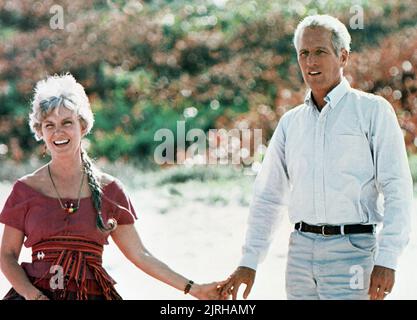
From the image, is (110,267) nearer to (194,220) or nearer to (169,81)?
(194,220)

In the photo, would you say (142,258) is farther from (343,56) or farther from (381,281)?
(343,56)

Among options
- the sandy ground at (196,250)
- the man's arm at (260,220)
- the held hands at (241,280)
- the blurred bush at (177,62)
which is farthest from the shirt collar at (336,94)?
the blurred bush at (177,62)

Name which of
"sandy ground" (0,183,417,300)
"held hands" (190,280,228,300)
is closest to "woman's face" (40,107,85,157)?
"held hands" (190,280,228,300)

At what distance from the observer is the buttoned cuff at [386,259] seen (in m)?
2.68

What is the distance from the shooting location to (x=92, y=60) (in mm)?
7918

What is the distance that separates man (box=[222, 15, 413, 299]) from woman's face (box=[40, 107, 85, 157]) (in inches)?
25.7

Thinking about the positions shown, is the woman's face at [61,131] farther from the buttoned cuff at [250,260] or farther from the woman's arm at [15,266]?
the buttoned cuff at [250,260]

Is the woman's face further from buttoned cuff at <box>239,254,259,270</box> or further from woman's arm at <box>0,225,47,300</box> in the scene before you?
buttoned cuff at <box>239,254,259,270</box>

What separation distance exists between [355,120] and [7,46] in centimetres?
582

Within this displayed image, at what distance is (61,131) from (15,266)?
1.38 ft

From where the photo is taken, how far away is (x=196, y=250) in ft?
20.0
